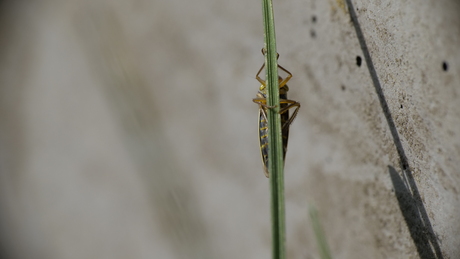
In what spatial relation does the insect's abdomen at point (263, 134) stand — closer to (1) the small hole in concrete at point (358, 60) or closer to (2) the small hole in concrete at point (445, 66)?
(1) the small hole in concrete at point (358, 60)

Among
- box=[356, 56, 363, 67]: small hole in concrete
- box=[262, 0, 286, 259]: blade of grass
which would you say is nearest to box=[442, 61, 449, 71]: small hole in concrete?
box=[356, 56, 363, 67]: small hole in concrete

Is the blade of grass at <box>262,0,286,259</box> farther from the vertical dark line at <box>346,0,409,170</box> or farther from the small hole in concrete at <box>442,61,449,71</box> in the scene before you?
the small hole in concrete at <box>442,61,449,71</box>

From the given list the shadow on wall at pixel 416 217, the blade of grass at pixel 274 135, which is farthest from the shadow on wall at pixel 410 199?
the blade of grass at pixel 274 135

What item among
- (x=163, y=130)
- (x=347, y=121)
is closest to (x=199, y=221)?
(x=163, y=130)

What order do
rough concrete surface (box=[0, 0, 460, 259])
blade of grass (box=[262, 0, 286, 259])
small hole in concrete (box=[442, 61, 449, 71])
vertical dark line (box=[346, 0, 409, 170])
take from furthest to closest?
rough concrete surface (box=[0, 0, 460, 259]), small hole in concrete (box=[442, 61, 449, 71]), vertical dark line (box=[346, 0, 409, 170]), blade of grass (box=[262, 0, 286, 259])

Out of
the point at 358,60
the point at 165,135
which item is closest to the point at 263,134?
the point at 358,60

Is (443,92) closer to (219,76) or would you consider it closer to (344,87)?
(344,87)
